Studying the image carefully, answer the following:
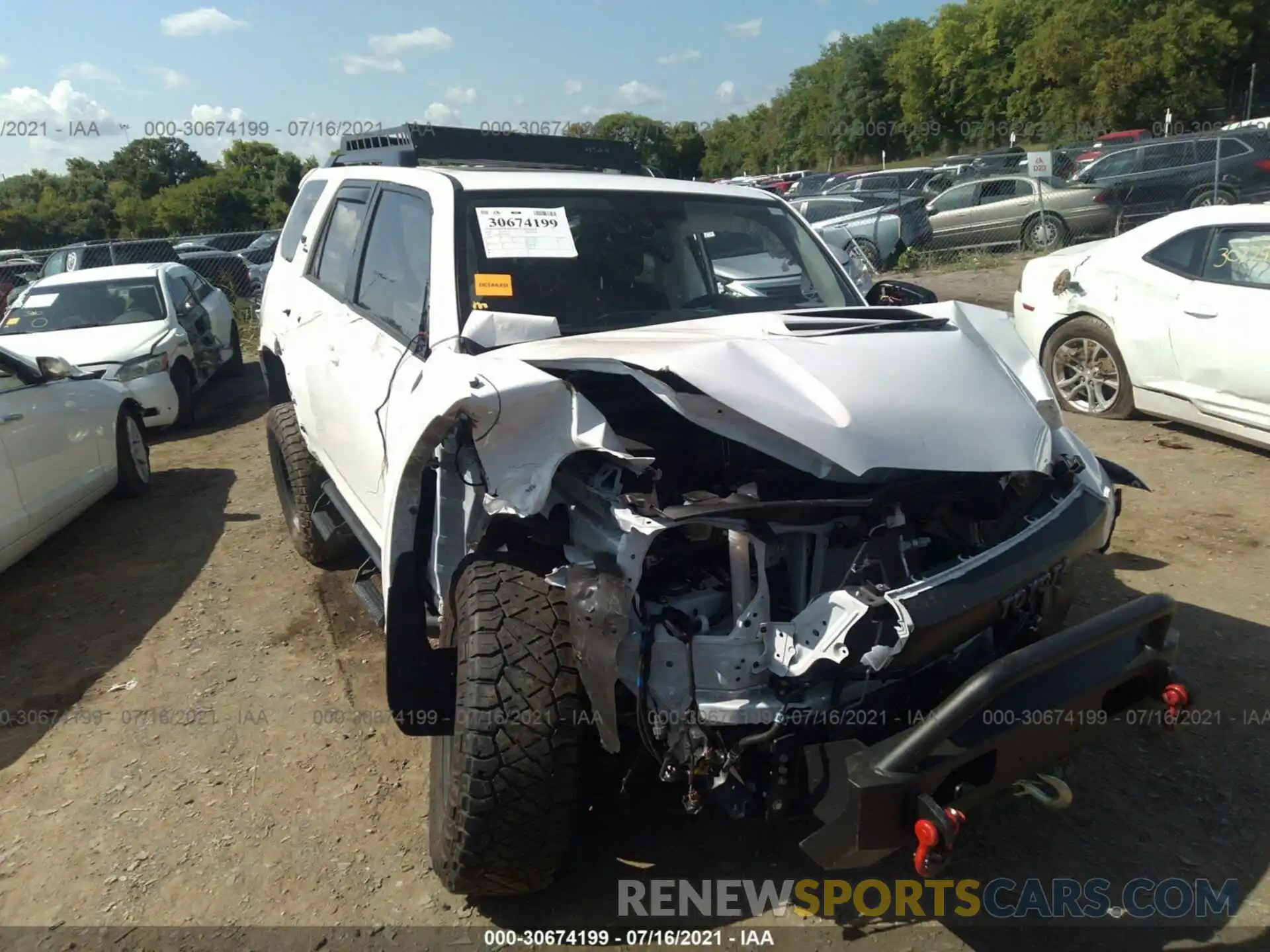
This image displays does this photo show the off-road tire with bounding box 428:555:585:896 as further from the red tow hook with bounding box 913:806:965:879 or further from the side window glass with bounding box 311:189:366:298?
the side window glass with bounding box 311:189:366:298

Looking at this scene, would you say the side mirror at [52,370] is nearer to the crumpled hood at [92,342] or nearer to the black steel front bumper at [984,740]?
the crumpled hood at [92,342]

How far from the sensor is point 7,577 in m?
5.50

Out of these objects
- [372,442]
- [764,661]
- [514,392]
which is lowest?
[764,661]

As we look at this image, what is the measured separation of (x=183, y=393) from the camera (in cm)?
900

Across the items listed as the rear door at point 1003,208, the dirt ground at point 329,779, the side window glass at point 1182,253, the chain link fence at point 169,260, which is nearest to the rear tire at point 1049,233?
the rear door at point 1003,208

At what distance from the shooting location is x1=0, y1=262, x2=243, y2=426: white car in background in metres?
8.48

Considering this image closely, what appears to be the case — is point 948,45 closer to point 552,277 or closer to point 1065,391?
point 1065,391

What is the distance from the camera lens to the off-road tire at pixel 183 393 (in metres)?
8.91

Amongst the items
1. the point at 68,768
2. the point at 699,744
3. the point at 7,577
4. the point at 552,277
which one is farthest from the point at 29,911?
the point at 7,577

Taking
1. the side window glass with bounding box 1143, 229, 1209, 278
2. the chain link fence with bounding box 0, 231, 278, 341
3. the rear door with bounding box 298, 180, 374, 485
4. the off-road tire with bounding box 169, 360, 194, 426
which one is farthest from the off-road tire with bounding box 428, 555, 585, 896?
the chain link fence with bounding box 0, 231, 278, 341

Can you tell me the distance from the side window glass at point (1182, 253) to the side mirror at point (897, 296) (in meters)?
3.15

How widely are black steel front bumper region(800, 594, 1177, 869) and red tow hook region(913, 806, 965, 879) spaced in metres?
0.04

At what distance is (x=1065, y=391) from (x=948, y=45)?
209ft

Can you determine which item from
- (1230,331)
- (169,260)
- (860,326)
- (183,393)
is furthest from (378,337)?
(169,260)
